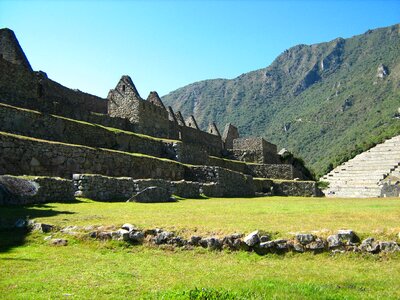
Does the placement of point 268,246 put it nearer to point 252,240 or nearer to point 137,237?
point 252,240

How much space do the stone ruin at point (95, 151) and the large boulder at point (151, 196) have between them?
79 centimetres

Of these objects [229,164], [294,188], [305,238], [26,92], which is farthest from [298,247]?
[229,164]

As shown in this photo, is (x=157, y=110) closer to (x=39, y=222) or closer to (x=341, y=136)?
(x=39, y=222)

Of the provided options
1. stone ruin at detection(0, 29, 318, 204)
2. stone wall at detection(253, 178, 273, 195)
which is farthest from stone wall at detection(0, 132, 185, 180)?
stone wall at detection(253, 178, 273, 195)

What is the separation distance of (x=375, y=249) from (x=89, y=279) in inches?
193

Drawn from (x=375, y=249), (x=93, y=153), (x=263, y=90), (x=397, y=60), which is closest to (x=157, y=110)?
(x=93, y=153)

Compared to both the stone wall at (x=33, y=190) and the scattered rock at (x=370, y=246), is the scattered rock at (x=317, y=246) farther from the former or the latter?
the stone wall at (x=33, y=190)

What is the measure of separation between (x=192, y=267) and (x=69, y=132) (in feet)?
45.4

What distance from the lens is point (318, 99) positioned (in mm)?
113375

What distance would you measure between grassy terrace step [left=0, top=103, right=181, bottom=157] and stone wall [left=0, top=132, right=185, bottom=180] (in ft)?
6.34

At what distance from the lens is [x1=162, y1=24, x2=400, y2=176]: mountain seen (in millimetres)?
85938

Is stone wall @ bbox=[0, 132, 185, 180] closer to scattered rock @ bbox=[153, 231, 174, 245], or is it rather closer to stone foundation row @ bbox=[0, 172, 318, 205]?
stone foundation row @ bbox=[0, 172, 318, 205]

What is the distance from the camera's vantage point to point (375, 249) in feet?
24.5

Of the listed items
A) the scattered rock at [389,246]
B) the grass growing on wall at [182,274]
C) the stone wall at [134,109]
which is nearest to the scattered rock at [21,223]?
the grass growing on wall at [182,274]
